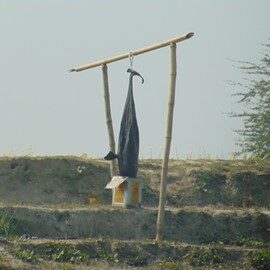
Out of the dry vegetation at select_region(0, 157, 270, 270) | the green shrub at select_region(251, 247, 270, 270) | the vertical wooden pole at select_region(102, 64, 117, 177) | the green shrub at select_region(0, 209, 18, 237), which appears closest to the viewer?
the dry vegetation at select_region(0, 157, 270, 270)

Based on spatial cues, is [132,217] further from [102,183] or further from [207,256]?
[102,183]

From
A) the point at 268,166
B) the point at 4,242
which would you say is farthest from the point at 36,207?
the point at 268,166

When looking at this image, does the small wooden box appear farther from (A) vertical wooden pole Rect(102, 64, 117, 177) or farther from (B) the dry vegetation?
(A) vertical wooden pole Rect(102, 64, 117, 177)

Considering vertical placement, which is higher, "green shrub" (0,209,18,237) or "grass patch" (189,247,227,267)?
"green shrub" (0,209,18,237)

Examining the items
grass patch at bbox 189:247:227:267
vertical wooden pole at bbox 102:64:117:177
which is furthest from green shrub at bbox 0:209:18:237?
grass patch at bbox 189:247:227:267

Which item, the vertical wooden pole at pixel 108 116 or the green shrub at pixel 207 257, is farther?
the vertical wooden pole at pixel 108 116

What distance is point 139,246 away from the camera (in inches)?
585

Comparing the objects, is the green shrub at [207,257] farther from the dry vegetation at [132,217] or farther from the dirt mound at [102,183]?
the dirt mound at [102,183]

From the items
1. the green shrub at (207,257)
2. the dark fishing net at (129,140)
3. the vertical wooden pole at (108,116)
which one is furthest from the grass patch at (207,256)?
the vertical wooden pole at (108,116)

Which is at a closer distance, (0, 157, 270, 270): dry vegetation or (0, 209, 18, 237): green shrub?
(0, 157, 270, 270): dry vegetation

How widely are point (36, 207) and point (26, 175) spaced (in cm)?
334

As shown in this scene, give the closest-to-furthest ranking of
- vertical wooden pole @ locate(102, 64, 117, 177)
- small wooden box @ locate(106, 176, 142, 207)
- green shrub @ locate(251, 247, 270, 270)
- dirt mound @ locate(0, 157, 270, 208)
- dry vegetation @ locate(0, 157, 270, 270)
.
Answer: dry vegetation @ locate(0, 157, 270, 270) → green shrub @ locate(251, 247, 270, 270) → small wooden box @ locate(106, 176, 142, 207) → vertical wooden pole @ locate(102, 64, 117, 177) → dirt mound @ locate(0, 157, 270, 208)

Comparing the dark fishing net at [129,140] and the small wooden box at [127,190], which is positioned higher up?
the dark fishing net at [129,140]

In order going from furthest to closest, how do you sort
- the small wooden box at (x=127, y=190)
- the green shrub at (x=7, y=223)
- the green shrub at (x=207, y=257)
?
the small wooden box at (x=127, y=190) → the green shrub at (x=7, y=223) → the green shrub at (x=207, y=257)
